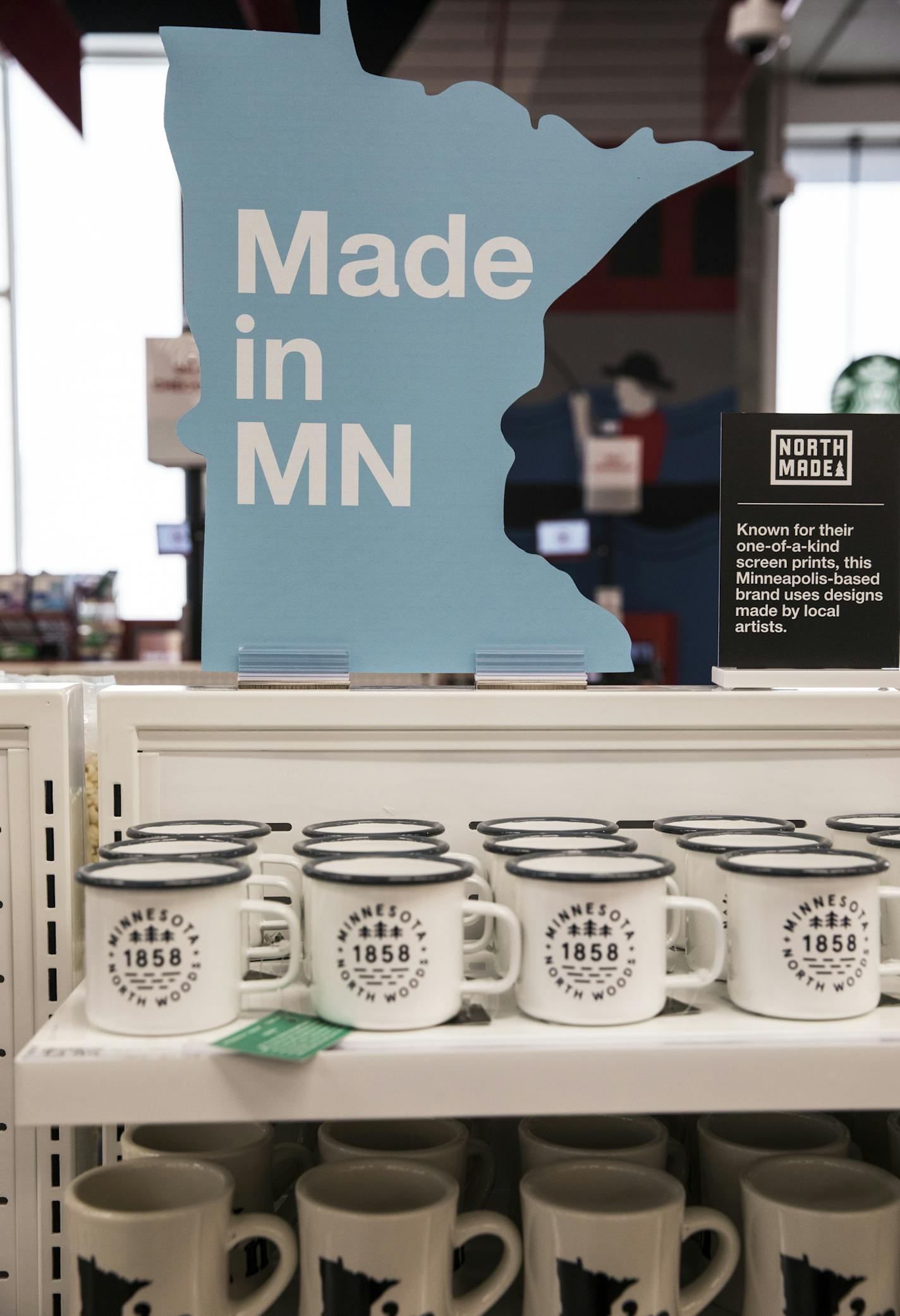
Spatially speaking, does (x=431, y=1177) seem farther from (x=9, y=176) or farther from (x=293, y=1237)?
(x=9, y=176)

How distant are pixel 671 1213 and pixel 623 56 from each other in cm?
819

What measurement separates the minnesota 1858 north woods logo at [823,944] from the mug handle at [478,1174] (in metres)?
0.39

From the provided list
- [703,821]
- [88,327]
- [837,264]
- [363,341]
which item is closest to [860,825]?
[703,821]

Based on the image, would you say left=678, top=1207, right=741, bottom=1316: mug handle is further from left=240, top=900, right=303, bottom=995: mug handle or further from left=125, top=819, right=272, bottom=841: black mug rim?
left=125, top=819, right=272, bottom=841: black mug rim

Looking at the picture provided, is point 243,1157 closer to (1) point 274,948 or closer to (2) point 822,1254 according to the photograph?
(1) point 274,948

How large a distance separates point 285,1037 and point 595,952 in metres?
0.24

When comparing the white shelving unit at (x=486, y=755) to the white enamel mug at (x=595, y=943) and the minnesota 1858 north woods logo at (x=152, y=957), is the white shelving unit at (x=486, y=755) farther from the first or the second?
the minnesota 1858 north woods logo at (x=152, y=957)

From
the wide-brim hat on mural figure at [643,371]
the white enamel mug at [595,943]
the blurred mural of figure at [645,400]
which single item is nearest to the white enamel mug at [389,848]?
the white enamel mug at [595,943]

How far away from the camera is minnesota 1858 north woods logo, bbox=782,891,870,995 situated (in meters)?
0.91

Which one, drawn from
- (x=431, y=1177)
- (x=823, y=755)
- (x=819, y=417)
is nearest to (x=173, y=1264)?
(x=431, y=1177)

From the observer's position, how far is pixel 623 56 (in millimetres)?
7809

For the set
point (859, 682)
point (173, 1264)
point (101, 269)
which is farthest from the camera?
point (101, 269)

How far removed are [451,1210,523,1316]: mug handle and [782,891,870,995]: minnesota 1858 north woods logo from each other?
12.9 inches

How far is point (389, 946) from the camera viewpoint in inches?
34.3
